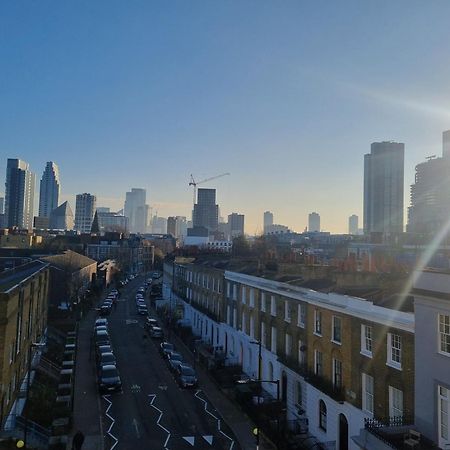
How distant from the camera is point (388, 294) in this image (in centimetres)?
2505

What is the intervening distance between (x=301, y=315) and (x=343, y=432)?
827cm

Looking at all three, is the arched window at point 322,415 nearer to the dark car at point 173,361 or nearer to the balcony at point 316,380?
the balcony at point 316,380

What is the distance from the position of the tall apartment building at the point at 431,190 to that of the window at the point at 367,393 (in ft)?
505

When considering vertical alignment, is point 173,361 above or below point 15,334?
below

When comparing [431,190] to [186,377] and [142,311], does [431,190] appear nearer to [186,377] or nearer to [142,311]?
[142,311]

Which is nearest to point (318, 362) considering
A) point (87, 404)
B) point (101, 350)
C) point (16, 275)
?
point (87, 404)

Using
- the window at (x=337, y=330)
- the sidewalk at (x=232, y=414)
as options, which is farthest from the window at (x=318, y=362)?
the sidewalk at (x=232, y=414)

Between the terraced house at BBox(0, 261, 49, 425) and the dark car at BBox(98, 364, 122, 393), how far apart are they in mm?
5497

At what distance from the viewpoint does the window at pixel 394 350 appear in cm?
2178

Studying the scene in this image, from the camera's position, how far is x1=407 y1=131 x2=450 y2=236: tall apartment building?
174m

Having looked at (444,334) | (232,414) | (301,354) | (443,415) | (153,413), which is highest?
(444,334)

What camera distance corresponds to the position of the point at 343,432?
2644cm

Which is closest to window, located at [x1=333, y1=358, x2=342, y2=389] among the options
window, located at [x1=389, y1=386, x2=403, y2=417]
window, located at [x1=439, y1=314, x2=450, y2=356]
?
window, located at [x1=389, y1=386, x2=403, y2=417]

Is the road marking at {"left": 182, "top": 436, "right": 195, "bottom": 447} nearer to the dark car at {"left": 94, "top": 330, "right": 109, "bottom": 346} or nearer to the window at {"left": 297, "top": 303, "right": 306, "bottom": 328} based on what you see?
the window at {"left": 297, "top": 303, "right": 306, "bottom": 328}
